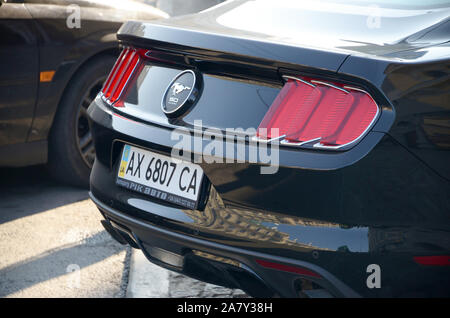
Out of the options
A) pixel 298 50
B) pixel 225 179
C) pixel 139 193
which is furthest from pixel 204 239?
pixel 298 50

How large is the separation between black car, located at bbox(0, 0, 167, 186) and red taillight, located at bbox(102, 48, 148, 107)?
1306 millimetres

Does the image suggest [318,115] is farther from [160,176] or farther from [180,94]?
[160,176]

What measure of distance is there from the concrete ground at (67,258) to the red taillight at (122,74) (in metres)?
0.96

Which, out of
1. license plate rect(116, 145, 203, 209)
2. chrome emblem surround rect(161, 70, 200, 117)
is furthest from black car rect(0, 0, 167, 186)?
chrome emblem surround rect(161, 70, 200, 117)

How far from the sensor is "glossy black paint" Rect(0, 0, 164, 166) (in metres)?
3.80

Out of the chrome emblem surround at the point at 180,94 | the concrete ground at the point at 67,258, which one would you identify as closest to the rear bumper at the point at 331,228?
the chrome emblem surround at the point at 180,94

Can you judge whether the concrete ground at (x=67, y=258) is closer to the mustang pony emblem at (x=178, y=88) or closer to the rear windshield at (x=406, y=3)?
the mustang pony emblem at (x=178, y=88)

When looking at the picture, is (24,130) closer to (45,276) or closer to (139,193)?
(45,276)

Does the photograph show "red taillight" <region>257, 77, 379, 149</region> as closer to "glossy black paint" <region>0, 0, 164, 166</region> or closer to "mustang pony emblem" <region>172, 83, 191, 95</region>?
"mustang pony emblem" <region>172, 83, 191, 95</region>

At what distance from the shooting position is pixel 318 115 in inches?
78.6

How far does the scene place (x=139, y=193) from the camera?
2.42m

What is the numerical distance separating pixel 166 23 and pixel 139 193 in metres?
0.67

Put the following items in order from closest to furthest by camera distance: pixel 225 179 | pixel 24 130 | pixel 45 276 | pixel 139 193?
pixel 225 179, pixel 139 193, pixel 45 276, pixel 24 130
